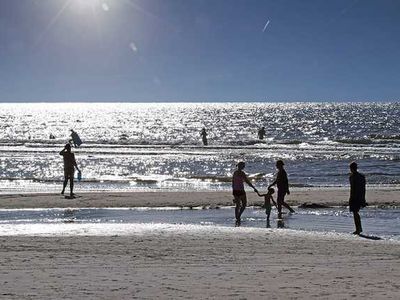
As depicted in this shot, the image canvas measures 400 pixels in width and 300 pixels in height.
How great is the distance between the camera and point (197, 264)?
937 cm

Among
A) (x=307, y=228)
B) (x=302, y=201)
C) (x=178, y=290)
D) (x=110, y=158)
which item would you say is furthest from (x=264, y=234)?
(x=110, y=158)

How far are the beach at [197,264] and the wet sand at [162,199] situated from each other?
5.54m

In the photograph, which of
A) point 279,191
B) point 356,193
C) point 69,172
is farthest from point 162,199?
point 356,193

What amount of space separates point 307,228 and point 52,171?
79.6ft

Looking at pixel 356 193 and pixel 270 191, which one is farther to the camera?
pixel 270 191

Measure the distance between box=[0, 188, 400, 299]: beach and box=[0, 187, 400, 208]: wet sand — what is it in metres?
5.54

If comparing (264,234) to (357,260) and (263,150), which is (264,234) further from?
(263,150)

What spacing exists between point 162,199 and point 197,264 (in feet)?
36.4

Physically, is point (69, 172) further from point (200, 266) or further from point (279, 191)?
point (200, 266)

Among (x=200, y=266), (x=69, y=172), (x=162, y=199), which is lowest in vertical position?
(x=200, y=266)

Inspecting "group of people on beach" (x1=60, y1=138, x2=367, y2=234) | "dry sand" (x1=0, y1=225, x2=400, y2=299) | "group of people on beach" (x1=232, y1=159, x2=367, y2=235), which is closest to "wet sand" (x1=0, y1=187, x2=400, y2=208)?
"group of people on beach" (x1=60, y1=138, x2=367, y2=234)

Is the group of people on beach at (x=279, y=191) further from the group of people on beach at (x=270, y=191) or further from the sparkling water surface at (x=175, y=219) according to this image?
the sparkling water surface at (x=175, y=219)

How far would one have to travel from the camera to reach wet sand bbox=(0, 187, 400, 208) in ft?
62.7

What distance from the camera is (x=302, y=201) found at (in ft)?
65.0
